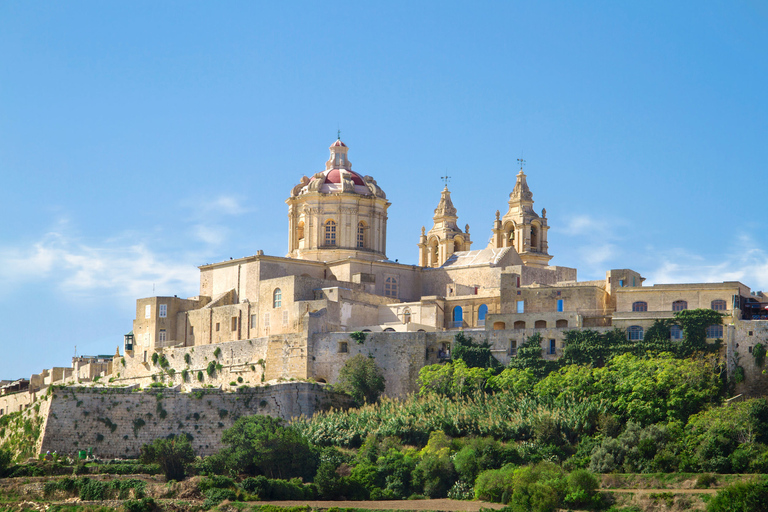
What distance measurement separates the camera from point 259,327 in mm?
62844

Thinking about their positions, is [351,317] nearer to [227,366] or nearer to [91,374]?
[227,366]

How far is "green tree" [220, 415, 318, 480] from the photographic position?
49.8m

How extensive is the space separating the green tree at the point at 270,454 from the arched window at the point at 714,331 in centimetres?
1692

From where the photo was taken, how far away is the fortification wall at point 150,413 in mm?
53500

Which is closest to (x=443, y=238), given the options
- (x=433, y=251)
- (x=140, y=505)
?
(x=433, y=251)

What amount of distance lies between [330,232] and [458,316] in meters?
10.2

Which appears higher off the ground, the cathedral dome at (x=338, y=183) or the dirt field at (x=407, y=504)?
the cathedral dome at (x=338, y=183)

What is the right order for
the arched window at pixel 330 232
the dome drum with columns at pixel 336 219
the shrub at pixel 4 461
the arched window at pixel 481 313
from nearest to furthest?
the shrub at pixel 4 461 → the arched window at pixel 481 313 → the dome drum with columns at pixel 336 219 → the arched window at pixel 330 232

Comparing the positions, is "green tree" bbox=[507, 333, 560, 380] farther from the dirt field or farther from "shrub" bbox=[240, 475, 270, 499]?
"shrub" bbox=[240, 475, 270, 499]

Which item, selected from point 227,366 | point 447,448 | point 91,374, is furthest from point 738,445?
point 91,374

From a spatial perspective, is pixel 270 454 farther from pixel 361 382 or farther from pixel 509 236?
pixel 509 236

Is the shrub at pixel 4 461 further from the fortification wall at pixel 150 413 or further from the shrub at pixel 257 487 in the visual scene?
the shrub at pixel 257 487

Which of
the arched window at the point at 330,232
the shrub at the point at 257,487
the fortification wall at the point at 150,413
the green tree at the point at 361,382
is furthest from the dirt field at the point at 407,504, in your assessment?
the arched window at the point at 330,232

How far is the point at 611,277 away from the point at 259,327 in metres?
16.6
